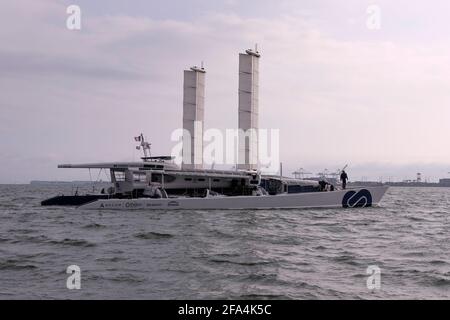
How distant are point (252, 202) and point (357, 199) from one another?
34.1 ft

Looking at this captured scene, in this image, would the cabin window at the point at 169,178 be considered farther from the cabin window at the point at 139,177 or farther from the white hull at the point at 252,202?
the white hull at the point at 252,202

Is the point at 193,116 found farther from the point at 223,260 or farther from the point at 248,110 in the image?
the point at 223,260

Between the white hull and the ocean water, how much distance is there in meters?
10.3

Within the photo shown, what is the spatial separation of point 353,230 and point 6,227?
18.8 meters

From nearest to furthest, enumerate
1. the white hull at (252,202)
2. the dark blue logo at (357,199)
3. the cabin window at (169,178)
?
1. the white hull at (252,202)
2. the dark blue logo at (357,199)
3. the cabin window at (169,178)

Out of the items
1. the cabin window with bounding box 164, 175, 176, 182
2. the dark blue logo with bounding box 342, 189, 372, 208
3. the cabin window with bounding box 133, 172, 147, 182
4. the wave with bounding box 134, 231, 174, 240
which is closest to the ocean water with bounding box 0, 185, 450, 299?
the wave with bounding box 134, 231, 174, 240

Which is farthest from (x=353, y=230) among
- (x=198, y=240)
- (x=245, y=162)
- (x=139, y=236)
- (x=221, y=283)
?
(x=245, y=162)

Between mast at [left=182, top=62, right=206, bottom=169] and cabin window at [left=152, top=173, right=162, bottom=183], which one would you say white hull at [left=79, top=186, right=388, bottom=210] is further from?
mast at [left=182, top=62, right=206, bottom=169]

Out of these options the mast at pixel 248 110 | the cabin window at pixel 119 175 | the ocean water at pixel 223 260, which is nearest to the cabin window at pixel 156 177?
the cabin window at pixel 119 175

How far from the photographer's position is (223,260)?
16.9 metres

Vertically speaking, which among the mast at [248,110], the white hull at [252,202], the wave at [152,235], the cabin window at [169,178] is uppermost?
the mast at [248,110]

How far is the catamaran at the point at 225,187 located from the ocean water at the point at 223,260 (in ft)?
36.3

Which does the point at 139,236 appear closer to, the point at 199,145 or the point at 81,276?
the point at 81,276

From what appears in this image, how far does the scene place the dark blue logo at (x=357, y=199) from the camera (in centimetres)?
4512
